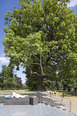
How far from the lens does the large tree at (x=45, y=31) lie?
13.5 m

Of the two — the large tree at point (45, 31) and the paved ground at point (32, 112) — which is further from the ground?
the large tree at point (45, 31)

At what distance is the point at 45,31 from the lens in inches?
659

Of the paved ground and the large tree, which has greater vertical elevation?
the large tree

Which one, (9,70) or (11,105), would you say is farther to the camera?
(9,70)

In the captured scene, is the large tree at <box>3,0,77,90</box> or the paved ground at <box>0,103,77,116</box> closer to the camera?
the paved ground at <box>0,103,77,116</box>

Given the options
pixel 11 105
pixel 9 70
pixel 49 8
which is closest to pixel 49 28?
pixel 49 8

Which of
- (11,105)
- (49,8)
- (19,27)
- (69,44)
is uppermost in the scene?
(49,8)

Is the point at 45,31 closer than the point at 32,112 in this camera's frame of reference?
No

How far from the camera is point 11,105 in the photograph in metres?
10.5

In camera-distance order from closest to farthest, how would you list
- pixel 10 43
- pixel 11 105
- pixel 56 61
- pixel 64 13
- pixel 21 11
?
pixel 11 105 < pixel 10 43 < pixel 64 13 < pixel 21 11 < pixel 56 61

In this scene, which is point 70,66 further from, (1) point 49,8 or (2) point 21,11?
(2) point 21,11

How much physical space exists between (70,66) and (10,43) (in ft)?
25.3

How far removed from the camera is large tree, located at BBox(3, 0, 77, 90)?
13.5m

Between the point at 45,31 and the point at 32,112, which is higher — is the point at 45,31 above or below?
above
